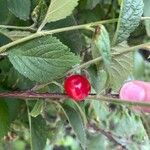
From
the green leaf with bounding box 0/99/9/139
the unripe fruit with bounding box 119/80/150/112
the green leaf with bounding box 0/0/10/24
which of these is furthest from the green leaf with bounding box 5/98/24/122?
the unripe fruit with bounding box 119/80/150/112

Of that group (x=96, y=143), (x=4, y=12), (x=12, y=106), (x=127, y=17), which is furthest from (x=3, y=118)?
(x=96, y=143)

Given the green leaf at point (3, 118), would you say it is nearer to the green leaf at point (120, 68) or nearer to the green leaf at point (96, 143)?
the green leaf at point (120, 68)

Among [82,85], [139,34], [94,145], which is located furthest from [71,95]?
[94,145]

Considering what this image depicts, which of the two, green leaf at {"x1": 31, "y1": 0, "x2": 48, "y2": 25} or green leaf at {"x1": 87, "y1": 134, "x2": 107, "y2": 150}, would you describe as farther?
green leaf at {"x1": 87, "y1": 134, "x2": 107, "y2": 150}

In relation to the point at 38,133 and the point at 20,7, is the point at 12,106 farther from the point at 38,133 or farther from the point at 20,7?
the point at 20,7

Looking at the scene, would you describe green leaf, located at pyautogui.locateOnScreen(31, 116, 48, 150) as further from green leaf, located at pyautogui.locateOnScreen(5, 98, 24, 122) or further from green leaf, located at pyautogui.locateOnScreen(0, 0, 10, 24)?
green leaf, located at pyautogui.locateOnScreen(0, 0, 10, 24)

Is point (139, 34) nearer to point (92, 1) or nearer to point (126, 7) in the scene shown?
point (92, 1)

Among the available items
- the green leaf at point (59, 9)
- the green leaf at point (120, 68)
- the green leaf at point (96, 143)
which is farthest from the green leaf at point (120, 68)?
the green leaf at point (96, 143)
